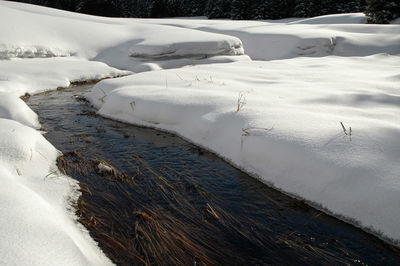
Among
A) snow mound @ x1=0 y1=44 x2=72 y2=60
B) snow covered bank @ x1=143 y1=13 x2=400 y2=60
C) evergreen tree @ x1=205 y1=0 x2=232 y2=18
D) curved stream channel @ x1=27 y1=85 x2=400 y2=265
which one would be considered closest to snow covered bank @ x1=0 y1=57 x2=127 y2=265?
curved stream channel @ x1=27 y1=85 x2=400 y2=265

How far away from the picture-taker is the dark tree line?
1100 inches

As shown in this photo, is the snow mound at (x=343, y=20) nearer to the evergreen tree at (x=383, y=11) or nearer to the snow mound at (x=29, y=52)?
the evergreen tree at (x=383, y=11)

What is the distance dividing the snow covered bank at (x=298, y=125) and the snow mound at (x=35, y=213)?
2.12 meters

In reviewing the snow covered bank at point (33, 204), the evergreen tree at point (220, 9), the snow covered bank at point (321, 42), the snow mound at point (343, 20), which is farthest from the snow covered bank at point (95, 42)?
the evergreen tree at point (220, 9)

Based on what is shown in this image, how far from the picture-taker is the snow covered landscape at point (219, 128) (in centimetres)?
236

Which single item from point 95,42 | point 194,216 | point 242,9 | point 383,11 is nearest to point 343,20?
point 383,11

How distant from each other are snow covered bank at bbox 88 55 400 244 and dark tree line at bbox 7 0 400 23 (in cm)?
2218

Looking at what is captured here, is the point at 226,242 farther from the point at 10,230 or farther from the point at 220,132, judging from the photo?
the point at 220,132

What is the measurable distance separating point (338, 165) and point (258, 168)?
945 millimetres

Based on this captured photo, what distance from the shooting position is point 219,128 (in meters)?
4.39

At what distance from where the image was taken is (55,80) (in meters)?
8.70

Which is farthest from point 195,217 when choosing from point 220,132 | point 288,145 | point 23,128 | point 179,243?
point 23,128

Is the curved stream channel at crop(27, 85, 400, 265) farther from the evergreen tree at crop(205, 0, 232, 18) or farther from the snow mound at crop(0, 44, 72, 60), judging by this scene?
the evergreen tree at crop(205, 0, 232, 18)

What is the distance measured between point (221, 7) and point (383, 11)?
18312mm
